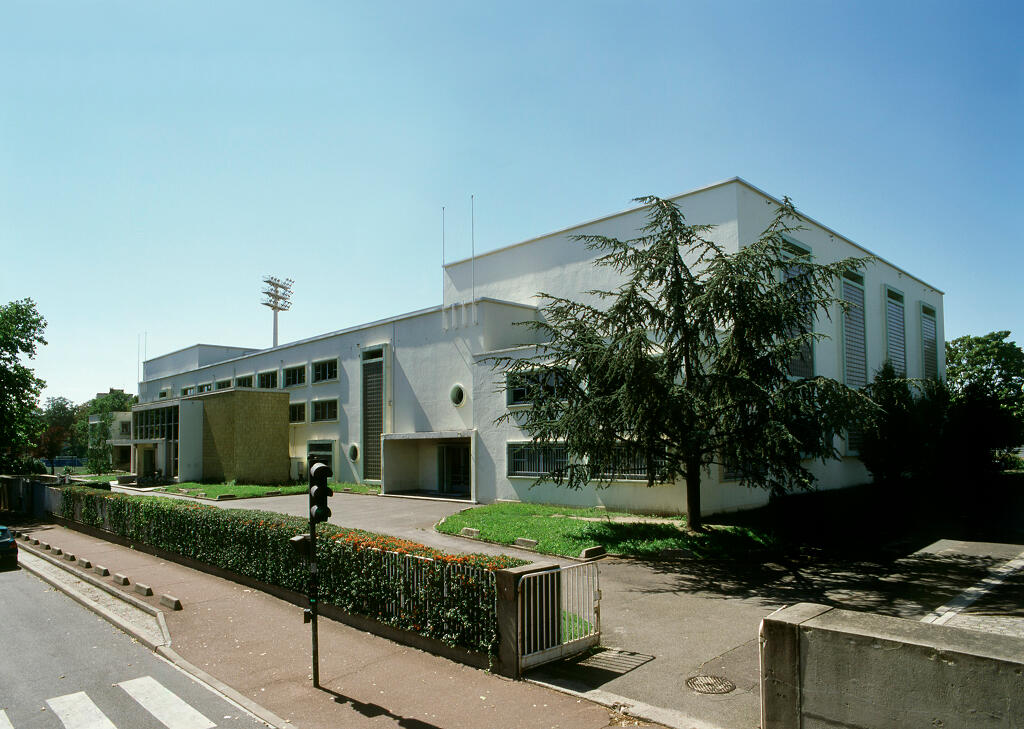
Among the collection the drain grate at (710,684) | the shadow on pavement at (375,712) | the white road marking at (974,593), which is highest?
the drain grate at (710,684)

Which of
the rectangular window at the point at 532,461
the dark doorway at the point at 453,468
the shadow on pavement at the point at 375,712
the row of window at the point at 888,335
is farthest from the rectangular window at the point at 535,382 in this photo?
the dark doorway at the point at 453,468

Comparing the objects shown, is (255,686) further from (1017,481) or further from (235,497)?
(1017,481)

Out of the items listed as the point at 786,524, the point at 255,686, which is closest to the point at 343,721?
the point at 255,686

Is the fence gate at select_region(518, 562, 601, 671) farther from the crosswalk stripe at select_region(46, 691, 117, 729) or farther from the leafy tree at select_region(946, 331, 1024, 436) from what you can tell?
the leafy tree at select_region(946, 331, 1024, 436)

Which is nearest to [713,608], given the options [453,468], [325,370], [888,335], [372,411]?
[453,468]

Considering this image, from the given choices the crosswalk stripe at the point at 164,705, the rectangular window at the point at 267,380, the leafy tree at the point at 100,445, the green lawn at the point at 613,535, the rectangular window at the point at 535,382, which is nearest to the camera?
the crosswalk stripe at the point at 164,705

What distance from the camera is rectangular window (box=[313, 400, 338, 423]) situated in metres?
37.1

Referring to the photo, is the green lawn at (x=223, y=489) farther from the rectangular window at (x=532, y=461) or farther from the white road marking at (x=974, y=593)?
the white road marking at (x=974, y=593)

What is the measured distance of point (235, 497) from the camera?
29375 millimetres

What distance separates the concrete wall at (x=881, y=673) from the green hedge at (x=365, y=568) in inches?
138

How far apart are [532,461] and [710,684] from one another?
17041mm

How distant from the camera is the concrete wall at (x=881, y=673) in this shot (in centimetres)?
415

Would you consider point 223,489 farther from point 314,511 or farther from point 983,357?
point 983,357

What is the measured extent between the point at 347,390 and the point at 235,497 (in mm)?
8965
